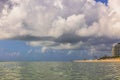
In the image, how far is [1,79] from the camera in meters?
78.4

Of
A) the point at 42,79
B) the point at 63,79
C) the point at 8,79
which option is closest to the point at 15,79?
the point at 8,79

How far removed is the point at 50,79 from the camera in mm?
76312

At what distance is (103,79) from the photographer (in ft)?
251

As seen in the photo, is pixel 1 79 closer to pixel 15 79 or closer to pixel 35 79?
pixel 15 79

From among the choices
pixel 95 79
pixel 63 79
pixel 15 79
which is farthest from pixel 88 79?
pixel 15 79

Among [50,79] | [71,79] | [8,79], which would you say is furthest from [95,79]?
[8,79]

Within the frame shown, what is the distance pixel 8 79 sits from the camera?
258ft

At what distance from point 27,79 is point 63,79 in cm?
1025

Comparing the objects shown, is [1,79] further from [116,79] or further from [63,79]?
[116,79]

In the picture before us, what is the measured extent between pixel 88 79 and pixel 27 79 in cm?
1733

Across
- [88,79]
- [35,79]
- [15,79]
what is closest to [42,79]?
[35,79]

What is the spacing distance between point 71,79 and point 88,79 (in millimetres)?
4923

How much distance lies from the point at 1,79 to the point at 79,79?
22.5m

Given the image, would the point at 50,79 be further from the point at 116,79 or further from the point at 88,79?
the point at 116,79
